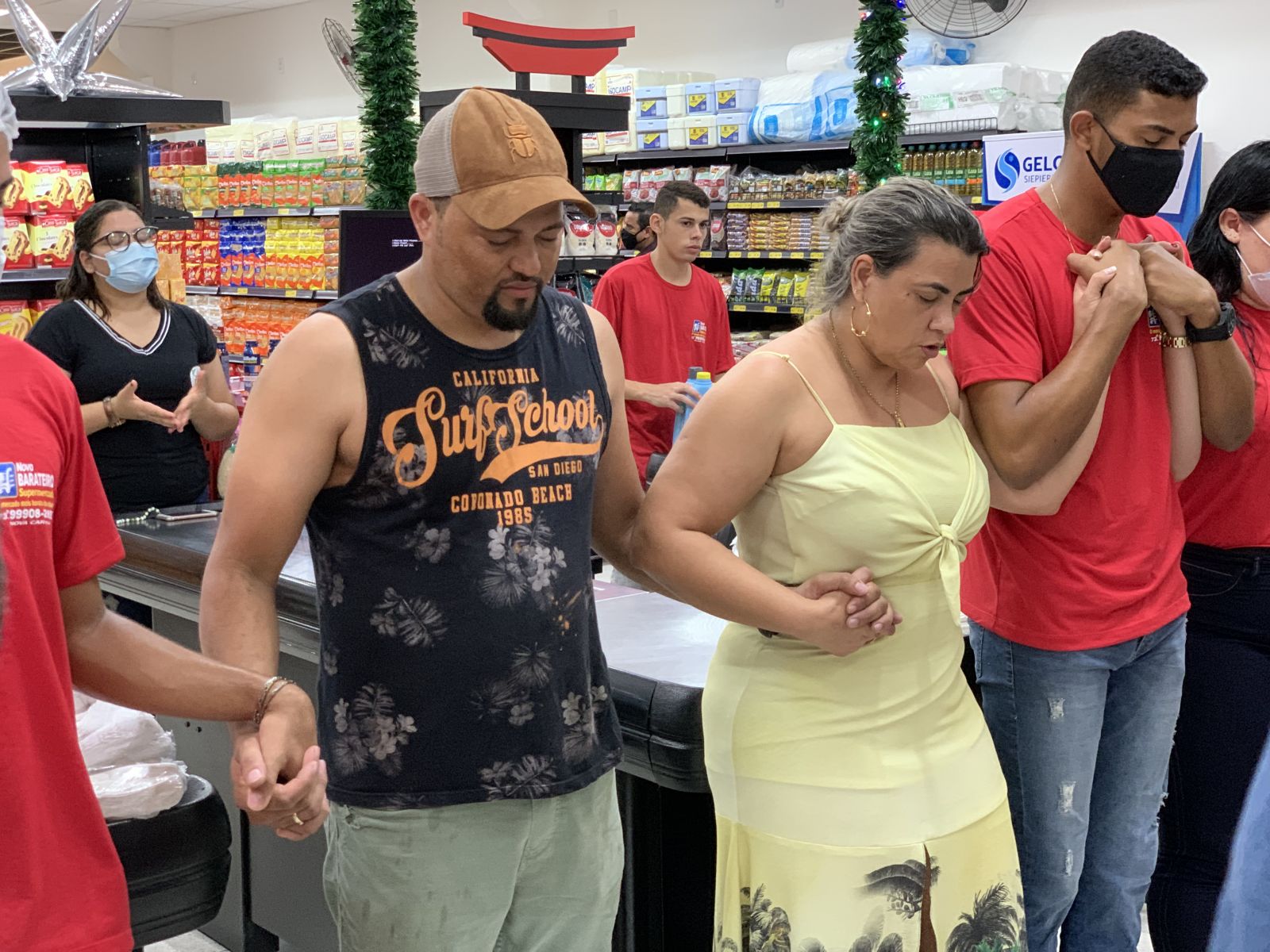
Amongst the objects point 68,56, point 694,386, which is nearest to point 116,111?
point 68,56

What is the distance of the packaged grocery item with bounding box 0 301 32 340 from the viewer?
4656 millimetres

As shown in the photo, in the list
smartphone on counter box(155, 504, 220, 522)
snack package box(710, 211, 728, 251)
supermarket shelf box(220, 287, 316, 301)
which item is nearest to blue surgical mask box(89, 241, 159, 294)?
smartphone on counter box(155, 504, 220, 522)

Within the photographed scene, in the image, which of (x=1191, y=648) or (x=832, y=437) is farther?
(x=1191, y=648)

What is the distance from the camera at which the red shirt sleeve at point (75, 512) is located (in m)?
1.42

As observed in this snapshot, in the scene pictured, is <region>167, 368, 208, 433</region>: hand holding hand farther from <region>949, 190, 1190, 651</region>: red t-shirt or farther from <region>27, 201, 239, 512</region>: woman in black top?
<region>949, 190, 1190, 651</region>: red t-shirt

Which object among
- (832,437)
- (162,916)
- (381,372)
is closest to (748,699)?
(832,437)

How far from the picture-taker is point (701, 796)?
8.44ft

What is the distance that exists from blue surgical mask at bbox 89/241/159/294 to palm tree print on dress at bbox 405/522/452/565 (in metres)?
2.79

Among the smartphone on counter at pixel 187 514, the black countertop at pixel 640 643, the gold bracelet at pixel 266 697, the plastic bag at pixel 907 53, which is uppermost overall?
the plastic bag at pixel 907 53

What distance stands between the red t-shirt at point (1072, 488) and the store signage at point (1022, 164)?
12.4 feet

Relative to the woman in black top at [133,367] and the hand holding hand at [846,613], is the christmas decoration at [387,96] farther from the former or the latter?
the hand holding hand at [846,613]

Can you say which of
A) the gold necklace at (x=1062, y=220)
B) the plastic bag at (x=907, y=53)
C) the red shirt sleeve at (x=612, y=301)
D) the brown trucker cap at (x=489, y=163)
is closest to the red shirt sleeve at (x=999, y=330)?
the gold necklace at (x=1062, y=220)

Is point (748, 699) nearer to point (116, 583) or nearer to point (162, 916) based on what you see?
point (162, 916)

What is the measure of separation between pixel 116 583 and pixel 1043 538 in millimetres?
2194
